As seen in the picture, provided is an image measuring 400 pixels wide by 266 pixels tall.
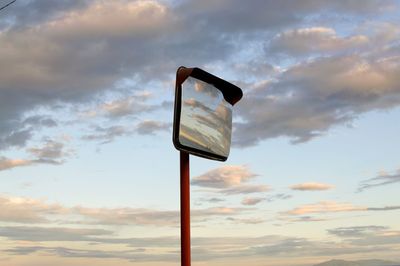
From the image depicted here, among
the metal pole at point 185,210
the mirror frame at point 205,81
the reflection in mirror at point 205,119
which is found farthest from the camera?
the metal pole at point 185,210

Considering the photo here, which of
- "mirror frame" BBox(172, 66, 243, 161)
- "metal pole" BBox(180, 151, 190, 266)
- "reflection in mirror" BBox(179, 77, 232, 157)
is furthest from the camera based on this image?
"metal pole" BBox(180, 151, 190, 266)

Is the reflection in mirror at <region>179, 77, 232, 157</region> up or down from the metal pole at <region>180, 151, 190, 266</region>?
up

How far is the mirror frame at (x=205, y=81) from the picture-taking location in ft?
22.9

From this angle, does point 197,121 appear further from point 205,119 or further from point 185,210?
point 185,210

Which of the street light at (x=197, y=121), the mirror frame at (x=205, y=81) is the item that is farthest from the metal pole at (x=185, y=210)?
the mirror frame at (x=205, y=81)

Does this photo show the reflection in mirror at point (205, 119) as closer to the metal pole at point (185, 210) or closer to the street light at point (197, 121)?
the street light at point (197, 121)

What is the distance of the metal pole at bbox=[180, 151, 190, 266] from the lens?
7.31m

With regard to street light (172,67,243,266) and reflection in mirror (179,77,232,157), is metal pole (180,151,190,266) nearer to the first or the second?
street light (172,67,243,266)

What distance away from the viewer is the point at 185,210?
736 cm

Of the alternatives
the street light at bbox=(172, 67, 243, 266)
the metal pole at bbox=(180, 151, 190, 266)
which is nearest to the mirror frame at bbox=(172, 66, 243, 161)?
the street light at bbox=(172, 67, 243, 266)

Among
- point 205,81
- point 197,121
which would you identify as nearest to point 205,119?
point 197,121

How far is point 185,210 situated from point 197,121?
1.06 meters

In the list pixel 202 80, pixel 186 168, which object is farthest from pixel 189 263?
pixel 202 80

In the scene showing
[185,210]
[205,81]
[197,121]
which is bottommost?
[185,210]
